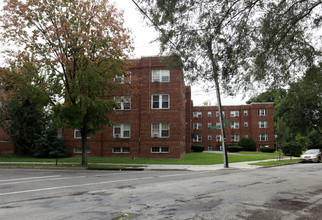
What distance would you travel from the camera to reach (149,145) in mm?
27016

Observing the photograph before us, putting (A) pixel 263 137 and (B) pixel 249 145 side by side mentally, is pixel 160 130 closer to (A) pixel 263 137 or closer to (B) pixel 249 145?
(B) pixel 249 145

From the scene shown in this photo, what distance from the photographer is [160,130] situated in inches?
1064

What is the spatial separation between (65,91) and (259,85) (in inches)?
496

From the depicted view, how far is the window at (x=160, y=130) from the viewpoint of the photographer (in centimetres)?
2694

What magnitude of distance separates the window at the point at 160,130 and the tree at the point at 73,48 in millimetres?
9283

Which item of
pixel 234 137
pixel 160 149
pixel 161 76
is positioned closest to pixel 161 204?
pixel 160 149

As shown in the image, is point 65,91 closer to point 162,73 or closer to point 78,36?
point 78,36

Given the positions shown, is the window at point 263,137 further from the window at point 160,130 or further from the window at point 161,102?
the window at point 161,102

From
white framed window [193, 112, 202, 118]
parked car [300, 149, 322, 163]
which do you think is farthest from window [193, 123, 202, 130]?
parked car [300, 149, 322, 163]

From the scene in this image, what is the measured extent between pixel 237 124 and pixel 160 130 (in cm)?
3379

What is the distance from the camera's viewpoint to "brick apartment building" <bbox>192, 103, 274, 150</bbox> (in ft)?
174

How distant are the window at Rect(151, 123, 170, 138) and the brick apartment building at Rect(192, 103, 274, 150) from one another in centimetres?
2366

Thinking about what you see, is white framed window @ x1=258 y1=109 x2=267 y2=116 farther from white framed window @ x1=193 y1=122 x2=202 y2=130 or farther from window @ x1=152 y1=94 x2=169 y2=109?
window @ x1=152 y1=94 x2=169 y2=109

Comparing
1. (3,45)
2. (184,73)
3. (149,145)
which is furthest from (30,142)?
(184,73)
